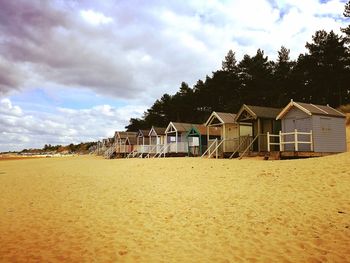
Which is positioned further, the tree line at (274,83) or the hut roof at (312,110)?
the tree line at (274,83)

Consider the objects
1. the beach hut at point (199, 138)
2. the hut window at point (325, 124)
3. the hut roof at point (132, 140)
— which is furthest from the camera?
the hut roof at point (132, 140)

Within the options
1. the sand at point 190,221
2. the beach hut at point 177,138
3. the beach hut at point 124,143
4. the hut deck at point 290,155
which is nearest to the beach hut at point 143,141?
the beach hut at point 124,143

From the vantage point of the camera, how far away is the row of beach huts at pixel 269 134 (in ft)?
72.2

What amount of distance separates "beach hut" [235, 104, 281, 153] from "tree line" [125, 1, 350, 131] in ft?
63.7

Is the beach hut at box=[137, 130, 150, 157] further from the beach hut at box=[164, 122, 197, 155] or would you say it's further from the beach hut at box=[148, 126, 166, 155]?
the beach hut at box=[164, 122, 197, 155]

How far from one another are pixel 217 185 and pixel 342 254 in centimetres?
770

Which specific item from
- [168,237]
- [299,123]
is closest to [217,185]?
[168,237]

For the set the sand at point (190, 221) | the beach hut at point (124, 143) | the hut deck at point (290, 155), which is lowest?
the sand at point (190, 221)

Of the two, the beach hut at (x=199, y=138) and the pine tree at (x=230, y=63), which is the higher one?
the pine tree at (x=230, y=63)

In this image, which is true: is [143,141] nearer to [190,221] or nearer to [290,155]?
[290,155]

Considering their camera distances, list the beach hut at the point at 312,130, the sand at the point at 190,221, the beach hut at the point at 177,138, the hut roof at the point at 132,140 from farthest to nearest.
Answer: the hut roof at the point at 132,140
the beach hut at the point at 177,138
the beach hut at the point at 312,130
the sand at the point at 190,221

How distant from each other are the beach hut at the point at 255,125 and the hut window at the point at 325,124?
15.6ft

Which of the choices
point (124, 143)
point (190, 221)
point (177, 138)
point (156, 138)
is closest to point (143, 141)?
point (156, 138)

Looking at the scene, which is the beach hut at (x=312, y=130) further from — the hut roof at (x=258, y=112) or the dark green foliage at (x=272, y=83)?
the dark green foliage at (x=272, y=83)
